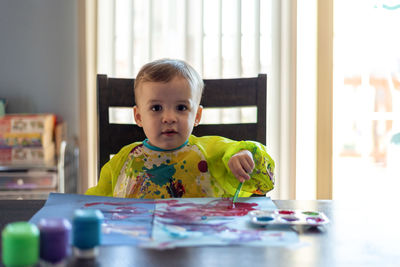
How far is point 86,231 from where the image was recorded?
0.66 m

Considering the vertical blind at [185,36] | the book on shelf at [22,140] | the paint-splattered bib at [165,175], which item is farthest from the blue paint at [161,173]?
the vertical blind at [185,36]

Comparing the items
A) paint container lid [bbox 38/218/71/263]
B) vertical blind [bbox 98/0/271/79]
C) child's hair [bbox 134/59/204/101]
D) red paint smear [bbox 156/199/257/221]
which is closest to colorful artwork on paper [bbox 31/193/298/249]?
red paint smear [bbox 156/199/257/221]

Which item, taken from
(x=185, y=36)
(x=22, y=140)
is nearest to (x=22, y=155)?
(x=22, y=140)

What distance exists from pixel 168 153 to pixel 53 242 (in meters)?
0.68

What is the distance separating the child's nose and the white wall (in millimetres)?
1561

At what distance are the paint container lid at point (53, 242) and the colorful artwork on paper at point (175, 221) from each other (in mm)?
115

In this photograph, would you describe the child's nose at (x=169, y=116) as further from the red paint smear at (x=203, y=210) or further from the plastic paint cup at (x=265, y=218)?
the plastic paint cup at (x=265, y=218)

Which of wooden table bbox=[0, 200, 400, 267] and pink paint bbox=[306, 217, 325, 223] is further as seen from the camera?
pink paint bbox=[306, 217, 325, 223]

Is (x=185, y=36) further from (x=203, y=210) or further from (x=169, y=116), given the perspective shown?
(x=203, y=210)

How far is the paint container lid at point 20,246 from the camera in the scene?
0.58 meters

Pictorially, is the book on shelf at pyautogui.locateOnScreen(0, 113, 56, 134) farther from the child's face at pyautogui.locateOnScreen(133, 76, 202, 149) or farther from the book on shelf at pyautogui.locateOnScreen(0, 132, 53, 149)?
the child's face at pyautogui.locateOnScreen(133, 76, 202, 149)

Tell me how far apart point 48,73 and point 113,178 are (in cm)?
158

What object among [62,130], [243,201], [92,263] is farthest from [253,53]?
[92,263]

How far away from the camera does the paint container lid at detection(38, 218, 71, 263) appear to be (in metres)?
0.61
